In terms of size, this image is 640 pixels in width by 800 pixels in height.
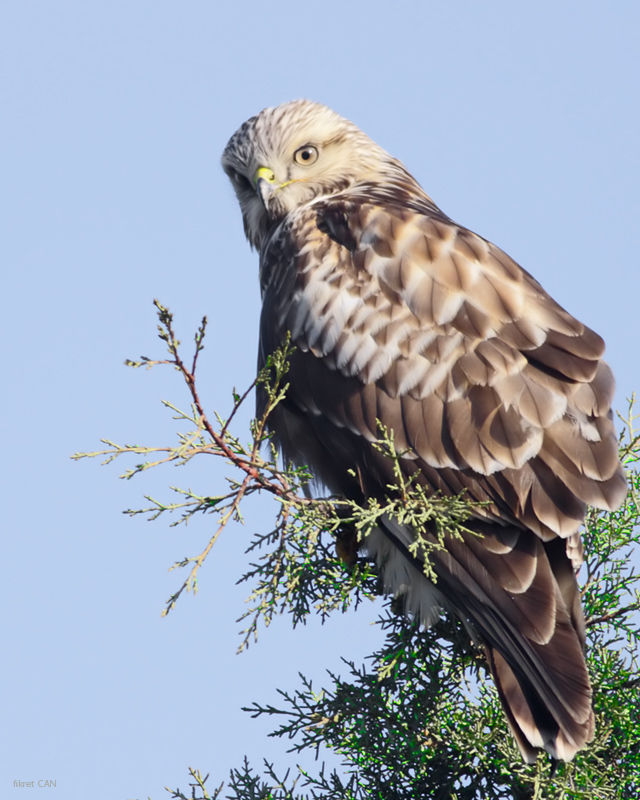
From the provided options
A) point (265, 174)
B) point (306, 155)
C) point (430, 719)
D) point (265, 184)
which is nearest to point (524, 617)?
point (430, 719)

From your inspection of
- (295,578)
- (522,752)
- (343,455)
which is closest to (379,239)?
(343,455)

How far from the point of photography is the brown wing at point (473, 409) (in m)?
3.55

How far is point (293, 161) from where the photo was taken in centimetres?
552

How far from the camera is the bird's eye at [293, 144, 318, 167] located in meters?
5.52

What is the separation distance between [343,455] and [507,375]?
0.75 m

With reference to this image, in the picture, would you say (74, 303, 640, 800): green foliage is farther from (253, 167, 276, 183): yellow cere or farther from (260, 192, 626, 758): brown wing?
(253, 167, 276, 183): yellow cere

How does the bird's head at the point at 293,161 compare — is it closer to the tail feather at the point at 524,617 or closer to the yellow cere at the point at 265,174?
the yellow cere at the point at 265,174

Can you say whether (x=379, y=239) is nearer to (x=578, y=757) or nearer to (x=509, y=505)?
(x=509, y=505)

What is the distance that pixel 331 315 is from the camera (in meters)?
4.27

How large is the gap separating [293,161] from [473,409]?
2.28m

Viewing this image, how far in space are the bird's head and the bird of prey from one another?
0.70m

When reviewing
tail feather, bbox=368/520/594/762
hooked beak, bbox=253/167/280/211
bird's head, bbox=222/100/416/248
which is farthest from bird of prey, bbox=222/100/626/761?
bird's head, bbox=222/100/416/248

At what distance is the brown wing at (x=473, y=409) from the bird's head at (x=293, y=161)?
94 centimetres

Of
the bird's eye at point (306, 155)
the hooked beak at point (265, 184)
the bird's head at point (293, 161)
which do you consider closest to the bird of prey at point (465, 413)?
the hooked beak at point (265, 184)
